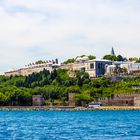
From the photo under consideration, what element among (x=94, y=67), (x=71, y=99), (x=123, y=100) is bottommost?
(x=123, y=100)

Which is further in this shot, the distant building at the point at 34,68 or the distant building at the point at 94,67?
the distant building at the point at 34,68

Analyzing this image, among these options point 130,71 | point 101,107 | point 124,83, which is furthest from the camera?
point 130,71

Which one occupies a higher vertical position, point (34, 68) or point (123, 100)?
point (34, 68)

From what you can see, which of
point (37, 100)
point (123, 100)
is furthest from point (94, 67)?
point (123, 100)

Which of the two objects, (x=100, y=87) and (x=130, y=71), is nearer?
(x=100, y=87)

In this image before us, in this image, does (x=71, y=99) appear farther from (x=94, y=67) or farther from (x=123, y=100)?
(x=94, y=67)

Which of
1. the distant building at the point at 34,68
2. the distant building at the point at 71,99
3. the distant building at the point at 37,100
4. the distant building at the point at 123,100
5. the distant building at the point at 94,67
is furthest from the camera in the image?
the distant building at the point at 34,68

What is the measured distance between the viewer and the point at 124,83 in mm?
141000

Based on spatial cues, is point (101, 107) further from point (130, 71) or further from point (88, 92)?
point (130, 71)

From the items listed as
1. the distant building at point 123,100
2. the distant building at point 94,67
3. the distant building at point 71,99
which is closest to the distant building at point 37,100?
the distant building at point 71,99

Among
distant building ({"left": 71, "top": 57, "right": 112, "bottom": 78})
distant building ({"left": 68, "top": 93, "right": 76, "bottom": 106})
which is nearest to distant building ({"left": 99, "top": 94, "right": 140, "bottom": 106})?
distant building ({"left": 68, "top": 93, "right": 76, "bottom": 106})

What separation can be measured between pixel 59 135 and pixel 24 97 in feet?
296

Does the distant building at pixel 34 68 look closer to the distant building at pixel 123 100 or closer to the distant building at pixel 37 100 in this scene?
the distant building at pixel 37 100

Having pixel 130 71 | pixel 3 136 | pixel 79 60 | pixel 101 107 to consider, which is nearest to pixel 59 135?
pixel 3 136
